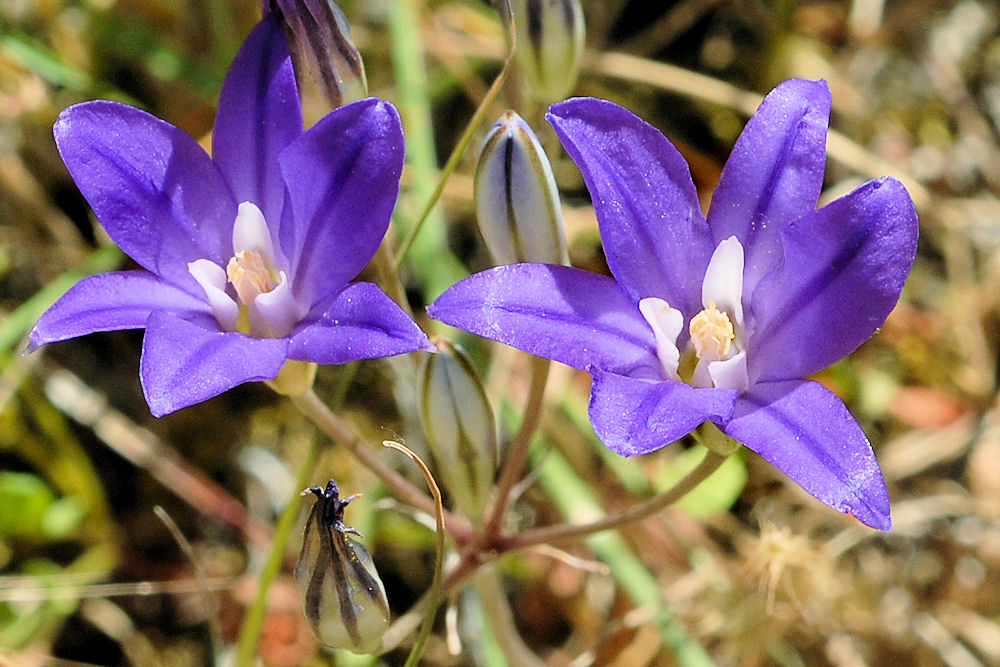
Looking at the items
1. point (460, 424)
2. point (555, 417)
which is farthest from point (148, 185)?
point (555, 417)

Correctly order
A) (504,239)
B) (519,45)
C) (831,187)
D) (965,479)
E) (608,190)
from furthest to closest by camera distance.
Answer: (831,187), (965,479), (519,45), (504,239), (608,190)

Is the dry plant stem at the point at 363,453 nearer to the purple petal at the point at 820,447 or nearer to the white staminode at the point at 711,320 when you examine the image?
the white staminode at the point at 711,320

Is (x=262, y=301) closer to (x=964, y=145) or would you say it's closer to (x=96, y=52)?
(x=96, y=52)

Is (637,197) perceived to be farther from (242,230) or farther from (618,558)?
(618,558)

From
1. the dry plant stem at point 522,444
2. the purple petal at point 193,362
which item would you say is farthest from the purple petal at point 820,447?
the purple petal at point 193,362

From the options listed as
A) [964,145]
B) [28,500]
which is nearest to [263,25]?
[28,500]

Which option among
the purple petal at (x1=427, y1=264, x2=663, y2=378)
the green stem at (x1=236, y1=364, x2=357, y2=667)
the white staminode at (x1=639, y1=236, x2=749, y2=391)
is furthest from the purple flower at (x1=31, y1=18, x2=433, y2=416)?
the white staminode at (x1=639, y1=236, x2=749, y2=391)

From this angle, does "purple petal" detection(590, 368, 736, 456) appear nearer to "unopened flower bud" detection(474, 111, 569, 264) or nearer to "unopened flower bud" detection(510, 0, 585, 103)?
"unopened flower bud" detection(474, 111, 569, 264)

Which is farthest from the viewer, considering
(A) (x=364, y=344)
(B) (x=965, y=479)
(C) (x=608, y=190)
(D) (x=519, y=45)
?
(B) (x=965, y=479)
